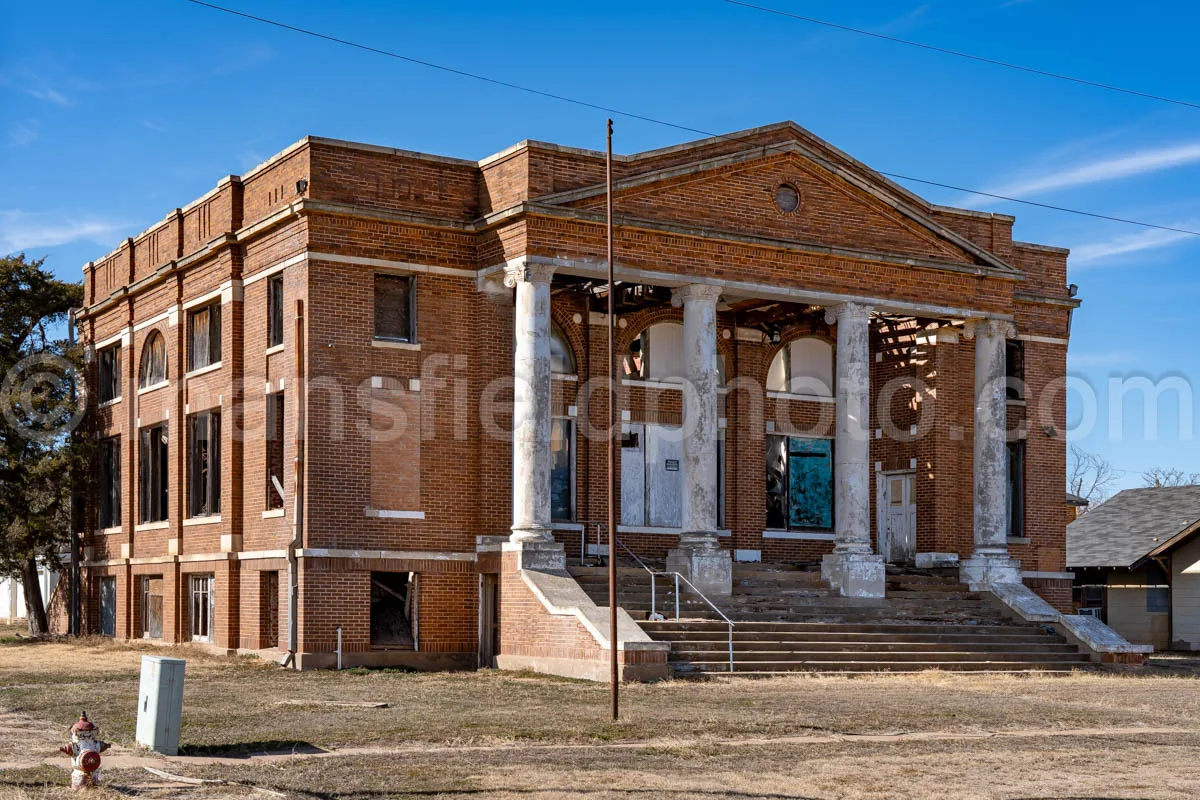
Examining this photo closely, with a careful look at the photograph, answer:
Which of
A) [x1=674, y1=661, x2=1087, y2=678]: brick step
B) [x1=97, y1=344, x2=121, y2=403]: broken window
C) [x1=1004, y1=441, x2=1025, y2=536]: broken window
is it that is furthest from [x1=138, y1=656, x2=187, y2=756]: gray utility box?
[x1=1004, y1=441, x2=1025, y2=536]: broken window

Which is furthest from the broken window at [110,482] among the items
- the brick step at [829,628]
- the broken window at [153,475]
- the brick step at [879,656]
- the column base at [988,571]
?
the column base at [988,571]

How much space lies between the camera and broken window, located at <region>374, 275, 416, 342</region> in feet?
92.0

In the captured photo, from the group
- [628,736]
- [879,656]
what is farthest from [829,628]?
[628,736]

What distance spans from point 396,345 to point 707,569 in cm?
689

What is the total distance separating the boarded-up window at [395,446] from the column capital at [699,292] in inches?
207

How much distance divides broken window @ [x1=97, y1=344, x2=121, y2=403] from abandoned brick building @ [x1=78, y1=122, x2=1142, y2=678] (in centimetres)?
127

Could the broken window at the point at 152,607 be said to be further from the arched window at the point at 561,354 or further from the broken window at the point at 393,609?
the arched window at the point at 561,354

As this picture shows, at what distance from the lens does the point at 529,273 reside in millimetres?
27047

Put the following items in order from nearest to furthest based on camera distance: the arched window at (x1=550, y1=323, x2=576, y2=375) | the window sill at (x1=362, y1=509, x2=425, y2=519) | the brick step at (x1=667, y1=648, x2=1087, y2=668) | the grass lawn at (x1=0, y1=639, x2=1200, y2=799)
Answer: the grass lawn at (x1=0, y1=639, x2=1200, y2=799), the brick step at (x1=667, y1=648, x2=1087, y2=668), the window sill at (x1=362, y1=509, x2=425, y2=519), the arched window at (x1=550, y1=323, x2=576, y2=375)

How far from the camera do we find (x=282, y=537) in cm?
2795

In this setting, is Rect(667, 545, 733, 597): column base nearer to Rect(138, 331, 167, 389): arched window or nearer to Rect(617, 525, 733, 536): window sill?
Rect(617, 525, 733, 536): window sill

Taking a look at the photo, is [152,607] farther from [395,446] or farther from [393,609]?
[395,446]

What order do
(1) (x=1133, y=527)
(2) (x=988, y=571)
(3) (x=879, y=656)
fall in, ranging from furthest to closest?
(1) (x=1133, y=527) → (2) (x=988, y=571) → (3) (x=879, y=656)

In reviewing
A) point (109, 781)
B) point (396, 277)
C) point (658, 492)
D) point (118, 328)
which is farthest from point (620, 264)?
point (109, 781)
